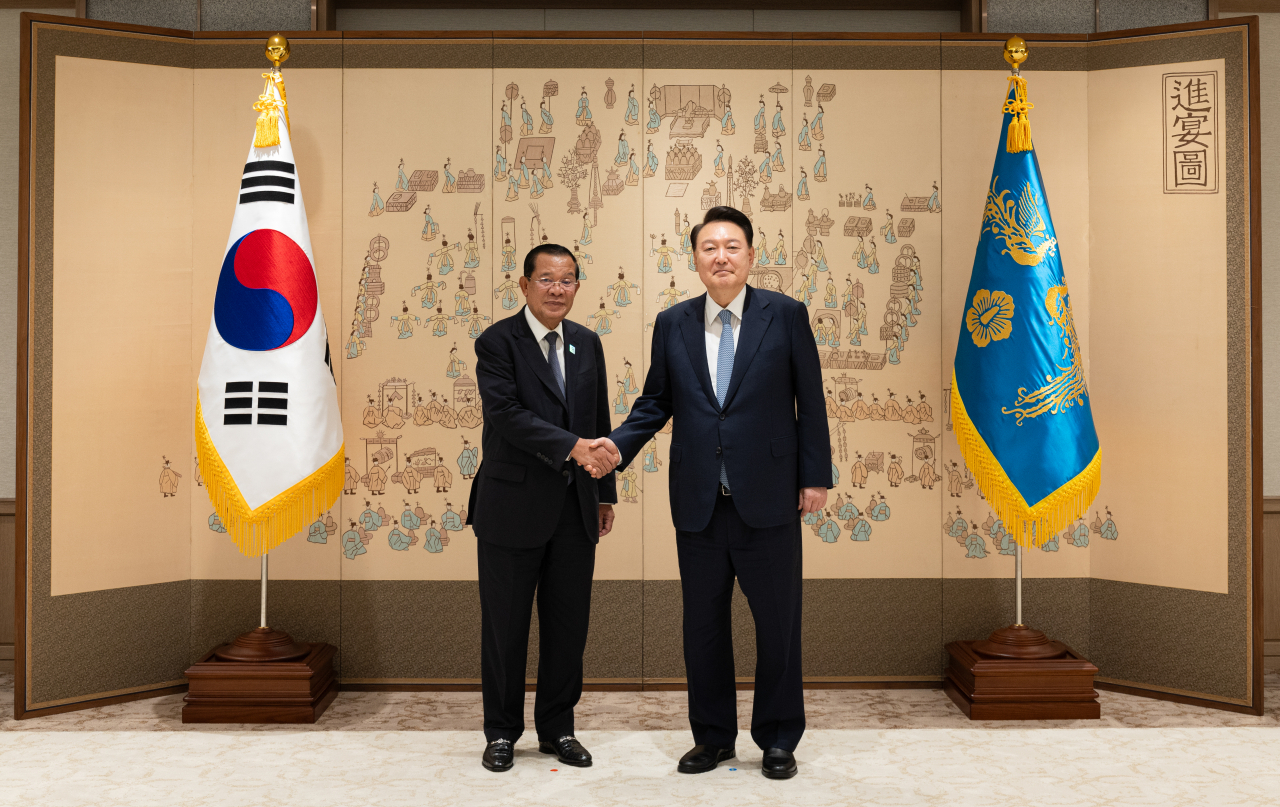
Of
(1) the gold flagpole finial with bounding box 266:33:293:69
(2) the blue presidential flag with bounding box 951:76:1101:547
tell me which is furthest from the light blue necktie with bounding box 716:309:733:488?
(1) the gold flagpole finial with bounding box 266:33:293:69

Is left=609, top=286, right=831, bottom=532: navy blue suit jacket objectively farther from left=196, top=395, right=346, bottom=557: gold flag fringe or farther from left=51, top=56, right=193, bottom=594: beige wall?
left=51, top=56, right=193, bottom=594: beige wall

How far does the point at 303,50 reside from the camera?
149 inches

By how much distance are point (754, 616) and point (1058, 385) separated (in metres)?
1.60

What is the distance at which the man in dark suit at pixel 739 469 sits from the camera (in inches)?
105

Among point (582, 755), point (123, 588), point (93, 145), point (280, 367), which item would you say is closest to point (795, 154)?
point (280, 367)

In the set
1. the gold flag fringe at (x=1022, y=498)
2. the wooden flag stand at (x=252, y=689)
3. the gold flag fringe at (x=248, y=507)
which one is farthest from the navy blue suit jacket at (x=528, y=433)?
the gold flag fringe at (x=1022, y=498)

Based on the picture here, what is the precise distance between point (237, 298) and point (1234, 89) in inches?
161

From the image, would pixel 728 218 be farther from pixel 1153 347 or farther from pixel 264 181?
pixel 1153 347

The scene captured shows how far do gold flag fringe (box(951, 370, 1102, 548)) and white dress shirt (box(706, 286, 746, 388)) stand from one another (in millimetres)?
1273

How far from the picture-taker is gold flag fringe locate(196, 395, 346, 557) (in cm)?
329

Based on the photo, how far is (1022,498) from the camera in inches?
133

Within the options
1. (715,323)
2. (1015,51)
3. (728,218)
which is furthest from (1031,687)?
(1015,51)

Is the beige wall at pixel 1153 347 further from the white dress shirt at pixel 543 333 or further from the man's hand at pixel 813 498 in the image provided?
the white dress shirt at pixel 543 333

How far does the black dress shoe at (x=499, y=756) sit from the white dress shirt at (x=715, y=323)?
1.35 metres
